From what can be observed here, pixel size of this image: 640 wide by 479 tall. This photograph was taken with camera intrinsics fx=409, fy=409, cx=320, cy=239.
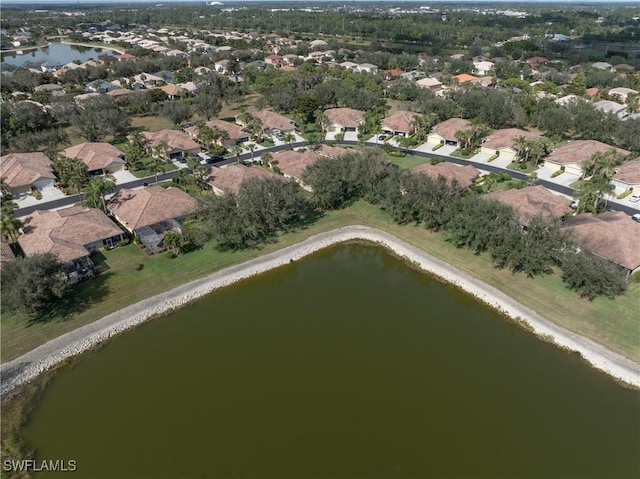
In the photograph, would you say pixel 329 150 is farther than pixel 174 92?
No

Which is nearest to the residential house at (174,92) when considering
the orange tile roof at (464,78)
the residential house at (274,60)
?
the residential house at (274,60)

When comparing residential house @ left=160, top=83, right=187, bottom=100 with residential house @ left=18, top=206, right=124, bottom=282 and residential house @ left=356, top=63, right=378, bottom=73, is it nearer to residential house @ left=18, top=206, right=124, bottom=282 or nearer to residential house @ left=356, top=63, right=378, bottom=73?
residential house @ left=356, top=63, right=378, bottom=73

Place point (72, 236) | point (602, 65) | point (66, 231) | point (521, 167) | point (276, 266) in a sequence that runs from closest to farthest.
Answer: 1. point (72, 236)
2. point (66, 231)
3. point (276, 266)
4. point (521, 167)
5. point (602, 65)

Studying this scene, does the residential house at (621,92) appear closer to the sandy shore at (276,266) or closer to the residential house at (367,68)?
the residential house at (367,68)

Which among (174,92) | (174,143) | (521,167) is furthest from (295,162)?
(174,92)

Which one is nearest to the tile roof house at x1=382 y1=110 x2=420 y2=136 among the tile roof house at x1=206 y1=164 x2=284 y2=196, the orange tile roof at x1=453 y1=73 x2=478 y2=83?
the tile roof house at x1=206 y1=164 x2=284 y2=196

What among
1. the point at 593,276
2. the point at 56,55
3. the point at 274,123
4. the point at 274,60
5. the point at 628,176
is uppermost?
the point at 593,276

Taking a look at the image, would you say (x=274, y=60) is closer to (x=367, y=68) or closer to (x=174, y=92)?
(x=367, y=68)
